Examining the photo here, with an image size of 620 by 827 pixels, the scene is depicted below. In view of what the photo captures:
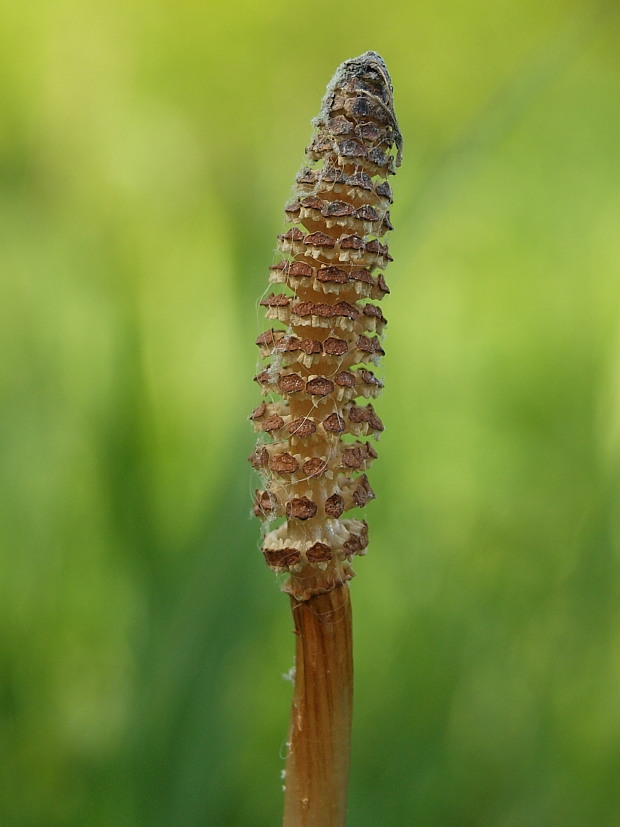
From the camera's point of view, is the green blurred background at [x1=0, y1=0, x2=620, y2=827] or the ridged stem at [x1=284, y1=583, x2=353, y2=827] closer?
the ridged stem at [x1=284, y1=583, x2=353, y2=827]

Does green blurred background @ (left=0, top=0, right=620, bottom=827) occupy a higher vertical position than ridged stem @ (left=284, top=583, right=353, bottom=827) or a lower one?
higher

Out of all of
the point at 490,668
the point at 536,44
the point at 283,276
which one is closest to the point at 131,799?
the point at 490,668

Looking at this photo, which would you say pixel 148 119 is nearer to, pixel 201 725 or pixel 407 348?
pixel 407 348

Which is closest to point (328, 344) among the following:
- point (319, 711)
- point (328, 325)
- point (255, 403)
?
point (328, 325)

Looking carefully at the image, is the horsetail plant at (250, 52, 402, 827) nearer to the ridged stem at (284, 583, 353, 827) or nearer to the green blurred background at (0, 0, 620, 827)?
the ridged stem at (284, 583, 353, 827)

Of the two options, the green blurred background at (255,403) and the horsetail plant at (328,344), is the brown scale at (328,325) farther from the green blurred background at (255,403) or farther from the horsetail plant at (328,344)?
the green blurred background at (255,403)

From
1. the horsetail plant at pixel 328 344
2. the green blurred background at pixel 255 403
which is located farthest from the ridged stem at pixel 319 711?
the green blurred background at pixel 255 403

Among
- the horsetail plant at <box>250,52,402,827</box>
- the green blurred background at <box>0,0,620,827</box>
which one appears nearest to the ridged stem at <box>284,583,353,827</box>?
the horsetail plant at <box>250,52,402,827</box>
